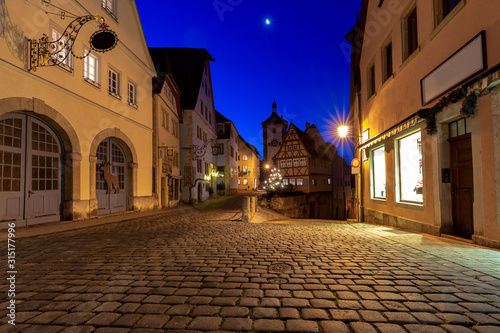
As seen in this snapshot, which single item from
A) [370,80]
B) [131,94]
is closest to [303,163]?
[370,80]

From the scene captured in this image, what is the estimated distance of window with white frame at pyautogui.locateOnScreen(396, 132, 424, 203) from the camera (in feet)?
27.3

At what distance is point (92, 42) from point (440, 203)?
1168 centimetres

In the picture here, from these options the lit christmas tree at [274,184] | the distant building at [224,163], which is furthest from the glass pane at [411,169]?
the distant building at [224,163]

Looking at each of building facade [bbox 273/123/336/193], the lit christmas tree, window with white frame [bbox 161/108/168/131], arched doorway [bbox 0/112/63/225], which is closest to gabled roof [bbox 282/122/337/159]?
building facade [bbox 273/123/336/193]

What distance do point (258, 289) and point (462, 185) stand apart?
6.07m

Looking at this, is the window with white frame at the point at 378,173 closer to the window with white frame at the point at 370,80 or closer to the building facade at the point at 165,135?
the window with white frame at the point at 370,80

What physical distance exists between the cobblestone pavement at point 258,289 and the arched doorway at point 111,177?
7.01 metres

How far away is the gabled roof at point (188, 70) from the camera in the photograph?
24.4m

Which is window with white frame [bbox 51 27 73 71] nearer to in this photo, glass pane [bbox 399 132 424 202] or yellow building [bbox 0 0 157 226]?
yellow building [bbox 0 0 157 226]

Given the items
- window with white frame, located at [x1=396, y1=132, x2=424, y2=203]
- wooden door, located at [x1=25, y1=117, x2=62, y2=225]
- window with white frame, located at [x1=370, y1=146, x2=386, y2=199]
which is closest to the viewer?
window with white frame, located at [x1=396, y1=132, x2=424, y2=203]

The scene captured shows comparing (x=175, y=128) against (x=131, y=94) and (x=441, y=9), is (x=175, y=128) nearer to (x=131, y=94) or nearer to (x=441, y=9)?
(x=131, y=94)

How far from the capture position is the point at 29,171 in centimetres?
895

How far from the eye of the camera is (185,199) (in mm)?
22828

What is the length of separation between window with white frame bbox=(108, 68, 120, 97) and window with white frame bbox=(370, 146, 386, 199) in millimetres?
12045
